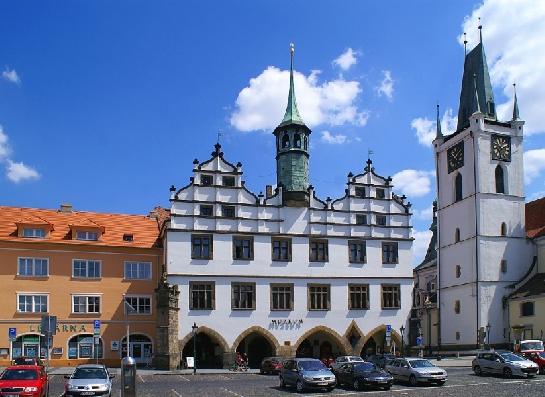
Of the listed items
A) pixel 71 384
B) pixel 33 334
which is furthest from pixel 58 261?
pixel 71 384

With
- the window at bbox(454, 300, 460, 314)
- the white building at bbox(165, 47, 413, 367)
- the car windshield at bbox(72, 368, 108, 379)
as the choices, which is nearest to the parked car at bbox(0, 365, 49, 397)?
the car windshield at bbox(72, 368, 108, 379)

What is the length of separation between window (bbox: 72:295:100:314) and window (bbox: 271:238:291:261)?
539 inches

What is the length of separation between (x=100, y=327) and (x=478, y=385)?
29265 millimetres

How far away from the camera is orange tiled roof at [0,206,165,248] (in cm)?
5075

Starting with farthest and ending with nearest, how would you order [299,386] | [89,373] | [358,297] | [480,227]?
[480,227], [358,297], [299,386], [89,373]

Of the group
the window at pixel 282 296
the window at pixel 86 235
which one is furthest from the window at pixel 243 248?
the window at pixel 86 235

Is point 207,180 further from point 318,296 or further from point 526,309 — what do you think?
point 526,309

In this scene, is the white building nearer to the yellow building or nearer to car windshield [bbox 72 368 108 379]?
the yellow building

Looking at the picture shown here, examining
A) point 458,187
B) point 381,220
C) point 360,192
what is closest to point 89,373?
→ point 360,192

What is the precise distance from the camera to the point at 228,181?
53.6 meters

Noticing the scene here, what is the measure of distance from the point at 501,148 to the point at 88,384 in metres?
46.6

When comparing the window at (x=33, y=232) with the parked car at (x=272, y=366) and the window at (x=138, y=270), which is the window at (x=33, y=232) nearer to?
the window at (x=138, y=270)

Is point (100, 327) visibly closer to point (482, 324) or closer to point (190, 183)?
point (190, 183)

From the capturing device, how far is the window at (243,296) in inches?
2050
